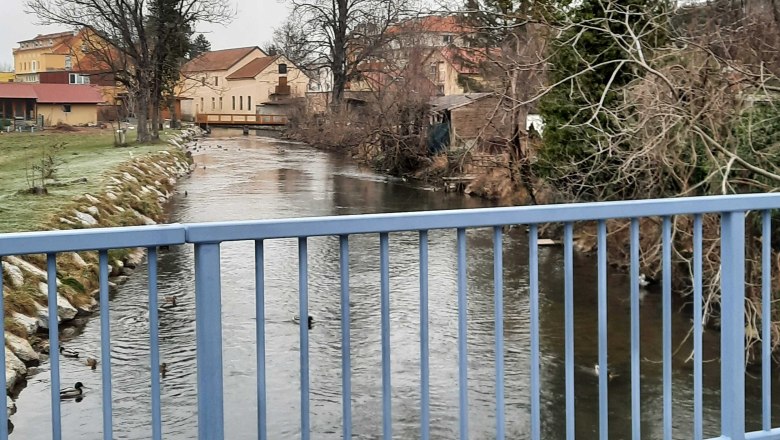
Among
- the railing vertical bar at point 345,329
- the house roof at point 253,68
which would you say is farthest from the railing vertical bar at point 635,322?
the house roof at point 253,68

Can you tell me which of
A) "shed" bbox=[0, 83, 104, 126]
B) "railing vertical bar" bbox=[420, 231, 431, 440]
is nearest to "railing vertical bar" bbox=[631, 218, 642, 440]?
"railing vertical bar" bbox=[420, 231, 431, 440]

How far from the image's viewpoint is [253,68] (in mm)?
92438

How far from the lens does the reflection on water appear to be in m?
8.38

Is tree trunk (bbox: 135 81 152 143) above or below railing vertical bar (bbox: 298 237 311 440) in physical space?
above

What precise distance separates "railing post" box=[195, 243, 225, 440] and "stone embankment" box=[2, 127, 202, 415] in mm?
1314

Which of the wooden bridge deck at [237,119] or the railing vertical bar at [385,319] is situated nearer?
the railing vertical bar at [385,319]

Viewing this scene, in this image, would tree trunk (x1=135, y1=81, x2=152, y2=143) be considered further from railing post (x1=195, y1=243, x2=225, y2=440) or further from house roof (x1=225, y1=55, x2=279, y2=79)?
railing post (x1=195, y1=243, x2=225, y2=440)

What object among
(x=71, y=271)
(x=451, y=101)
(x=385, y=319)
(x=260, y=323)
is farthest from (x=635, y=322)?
(x=451, y=101)

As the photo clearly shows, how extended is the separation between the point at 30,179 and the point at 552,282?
11902 mm

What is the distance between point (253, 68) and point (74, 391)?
282ft

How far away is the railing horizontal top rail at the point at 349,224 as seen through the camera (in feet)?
7.54

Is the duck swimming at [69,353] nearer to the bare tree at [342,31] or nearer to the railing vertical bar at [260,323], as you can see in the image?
the railing vertical bar at [260,323]

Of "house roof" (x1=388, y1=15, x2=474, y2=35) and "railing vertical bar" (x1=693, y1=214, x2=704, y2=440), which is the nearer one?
"railing vertical bar" (x1=693, y1=214, x2=704, y2=440)

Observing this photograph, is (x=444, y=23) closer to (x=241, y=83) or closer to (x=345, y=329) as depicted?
(x=345, y=329)
